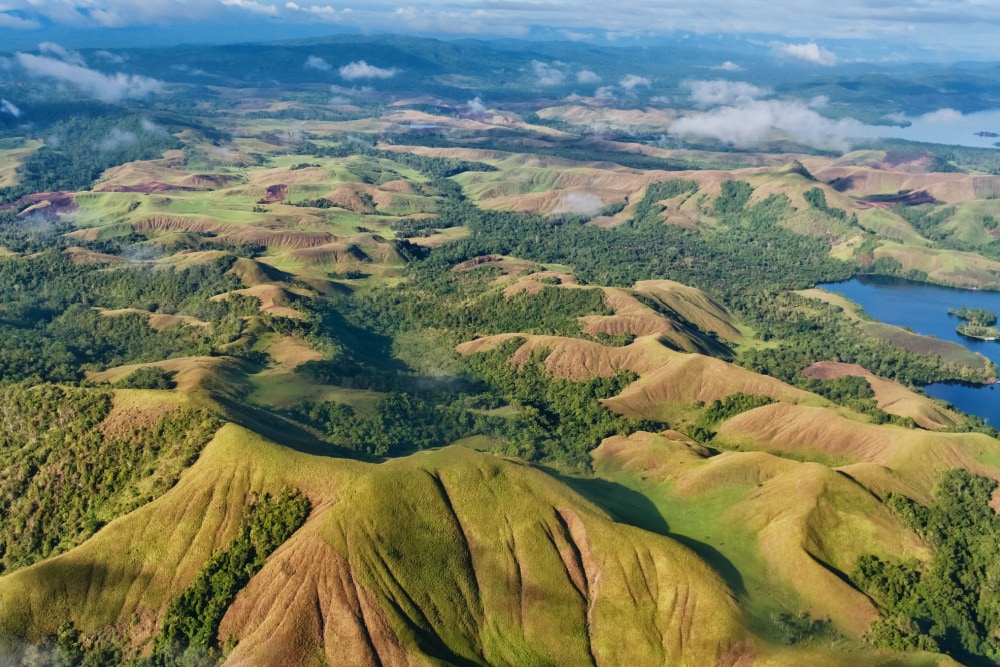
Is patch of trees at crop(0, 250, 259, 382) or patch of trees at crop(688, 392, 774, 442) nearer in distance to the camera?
patch of trees at crop(688, 392, 774, 442)

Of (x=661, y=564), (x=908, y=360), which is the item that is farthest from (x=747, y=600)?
(x=908, y=360)

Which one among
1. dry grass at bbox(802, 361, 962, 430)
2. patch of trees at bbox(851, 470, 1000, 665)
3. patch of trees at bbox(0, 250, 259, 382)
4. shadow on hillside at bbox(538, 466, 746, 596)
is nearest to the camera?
patch of trees at bbox(851, 470, 1000, 665)

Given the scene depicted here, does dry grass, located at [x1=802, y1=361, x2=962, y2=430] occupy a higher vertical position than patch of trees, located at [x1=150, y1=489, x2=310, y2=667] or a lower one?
lower

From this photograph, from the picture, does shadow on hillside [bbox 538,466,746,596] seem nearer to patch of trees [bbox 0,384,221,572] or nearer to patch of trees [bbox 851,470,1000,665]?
patch of trees [bbox 851,470,1000,665]

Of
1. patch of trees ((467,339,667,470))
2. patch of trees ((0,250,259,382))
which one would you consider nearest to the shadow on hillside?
patch of trees ((467,339,667,470))

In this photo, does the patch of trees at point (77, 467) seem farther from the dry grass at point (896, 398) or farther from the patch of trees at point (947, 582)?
the dry grass at point (896, 398)
